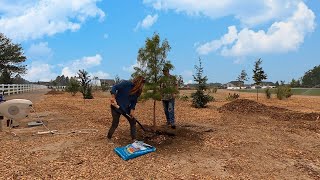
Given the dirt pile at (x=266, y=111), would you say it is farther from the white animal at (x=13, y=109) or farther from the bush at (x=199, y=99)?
the white animal at (x=13, y=109)

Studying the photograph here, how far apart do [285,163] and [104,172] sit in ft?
10.7

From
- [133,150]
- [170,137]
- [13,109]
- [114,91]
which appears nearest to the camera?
[133,150]

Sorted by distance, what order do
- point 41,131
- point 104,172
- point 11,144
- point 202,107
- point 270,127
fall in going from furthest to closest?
point 202,107, point 270,127, point 41,131, point 11,144, point 104,172

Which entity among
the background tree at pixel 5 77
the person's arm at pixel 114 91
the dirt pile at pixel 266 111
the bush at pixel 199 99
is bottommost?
the dirt pile at pixel 266 111

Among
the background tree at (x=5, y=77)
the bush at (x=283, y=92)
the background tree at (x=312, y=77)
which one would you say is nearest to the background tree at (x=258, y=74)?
the bush at (x=283, y=92)

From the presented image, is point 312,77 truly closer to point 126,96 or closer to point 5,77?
point 5,77

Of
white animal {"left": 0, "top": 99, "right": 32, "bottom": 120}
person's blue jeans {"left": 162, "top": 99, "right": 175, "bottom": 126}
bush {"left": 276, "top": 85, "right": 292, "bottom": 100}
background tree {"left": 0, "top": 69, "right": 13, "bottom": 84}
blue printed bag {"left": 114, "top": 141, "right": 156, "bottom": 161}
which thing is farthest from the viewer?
background tree {"left": 0, "top": 69, "right": 13, "bottom": 84}

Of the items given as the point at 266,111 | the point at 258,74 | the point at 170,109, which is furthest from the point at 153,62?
the point at 258,74

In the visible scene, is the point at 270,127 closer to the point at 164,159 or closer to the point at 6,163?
the point at 164,159

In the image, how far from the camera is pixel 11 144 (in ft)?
25.3

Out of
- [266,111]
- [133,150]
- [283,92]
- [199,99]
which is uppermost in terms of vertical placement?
[283,92]

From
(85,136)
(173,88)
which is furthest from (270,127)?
(85,136)

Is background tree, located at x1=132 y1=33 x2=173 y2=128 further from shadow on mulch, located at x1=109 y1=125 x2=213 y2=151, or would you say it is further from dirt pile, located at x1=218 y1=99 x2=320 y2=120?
dirt pile, located at x1=218 y1=99 x2=320 y2=120

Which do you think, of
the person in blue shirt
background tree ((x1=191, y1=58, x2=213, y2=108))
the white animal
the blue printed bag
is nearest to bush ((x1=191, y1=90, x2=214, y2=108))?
background tree ((x1=191, y1=58, x2=213, y2=108))
